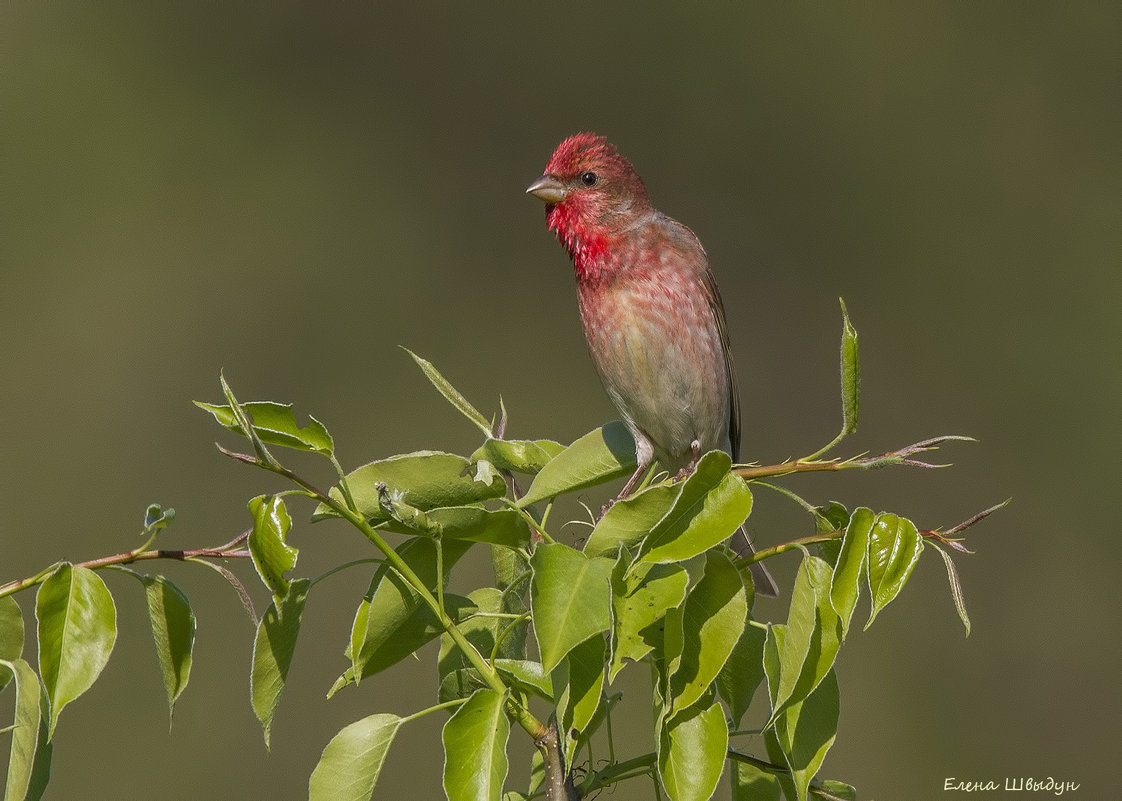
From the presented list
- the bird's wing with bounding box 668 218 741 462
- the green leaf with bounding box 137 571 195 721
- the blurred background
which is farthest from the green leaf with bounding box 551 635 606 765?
the blurred background

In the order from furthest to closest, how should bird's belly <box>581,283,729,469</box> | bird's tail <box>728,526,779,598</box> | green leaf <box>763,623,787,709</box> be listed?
1. bird's belly <box>581,283,729,469</box>
2. bird's tail <box>728,526,779,598</box>
3. green leaf <box>763,623,787,709</box>

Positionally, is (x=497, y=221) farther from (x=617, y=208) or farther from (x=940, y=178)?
(x=617, y=208)

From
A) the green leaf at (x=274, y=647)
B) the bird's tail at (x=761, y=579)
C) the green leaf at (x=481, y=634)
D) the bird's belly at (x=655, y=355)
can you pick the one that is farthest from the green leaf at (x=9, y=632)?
the bird's belly at (x=655, y=355)

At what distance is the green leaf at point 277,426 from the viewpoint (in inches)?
67.0

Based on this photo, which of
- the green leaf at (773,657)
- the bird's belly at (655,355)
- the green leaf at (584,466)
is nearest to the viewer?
the green leaf at (773,657)

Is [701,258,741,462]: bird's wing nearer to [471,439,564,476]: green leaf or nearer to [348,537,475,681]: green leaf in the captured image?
[471,439,564,476]: green leaf

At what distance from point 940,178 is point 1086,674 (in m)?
4.45

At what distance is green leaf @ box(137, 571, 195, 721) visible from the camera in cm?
183

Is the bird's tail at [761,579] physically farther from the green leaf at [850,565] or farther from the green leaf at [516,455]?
the green leaf at [850,565]

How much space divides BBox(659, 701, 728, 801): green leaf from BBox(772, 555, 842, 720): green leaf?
0.10 meters

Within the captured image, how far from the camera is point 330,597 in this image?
9219 millimetres

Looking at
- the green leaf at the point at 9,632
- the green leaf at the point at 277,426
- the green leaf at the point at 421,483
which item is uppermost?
the green leaf at the point at 277,426

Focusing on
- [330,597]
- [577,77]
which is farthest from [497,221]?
[330,597]

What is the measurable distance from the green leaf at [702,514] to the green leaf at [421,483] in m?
0.32
